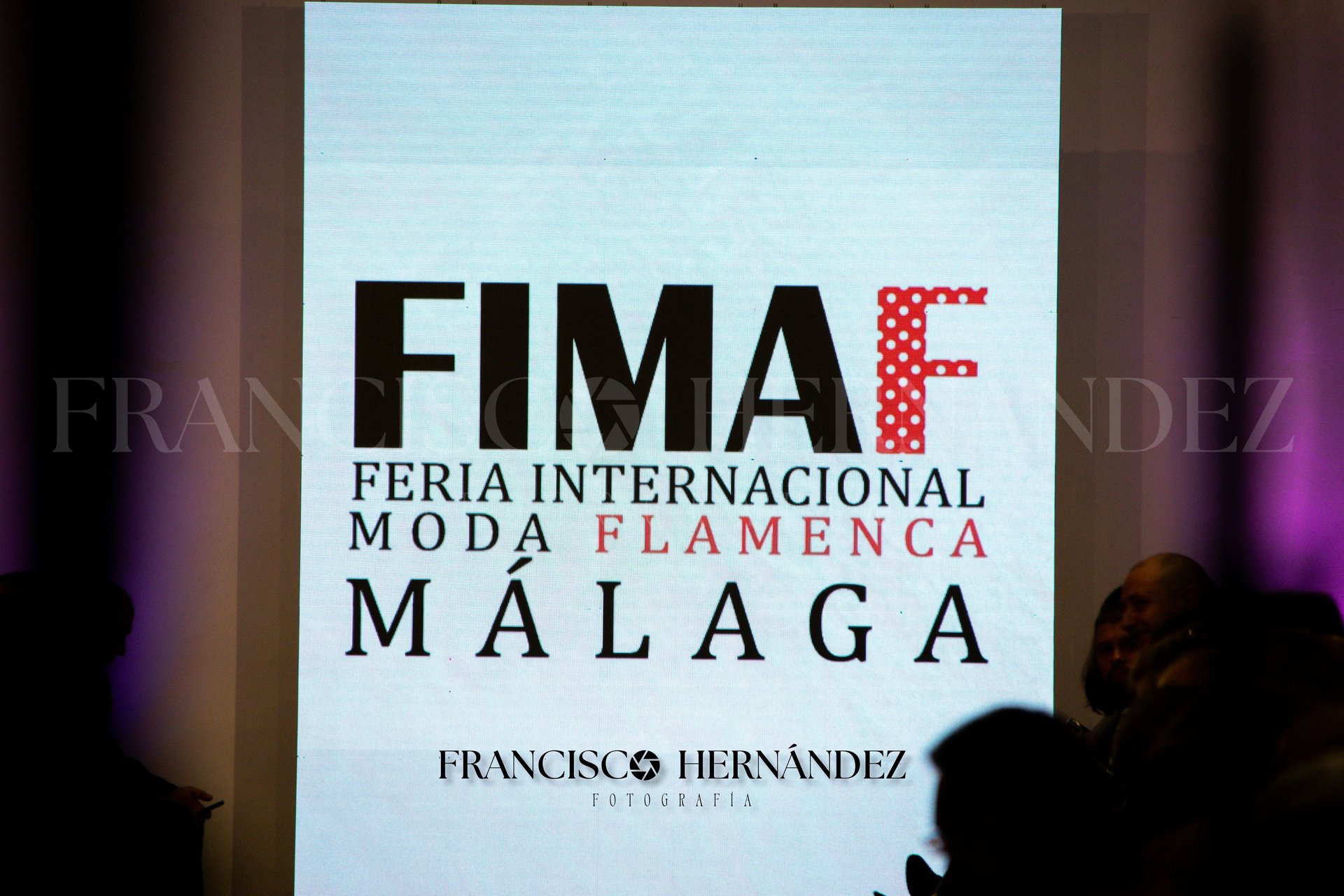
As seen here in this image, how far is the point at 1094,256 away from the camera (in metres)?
2.95

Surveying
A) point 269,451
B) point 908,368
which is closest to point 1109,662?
point 908,368

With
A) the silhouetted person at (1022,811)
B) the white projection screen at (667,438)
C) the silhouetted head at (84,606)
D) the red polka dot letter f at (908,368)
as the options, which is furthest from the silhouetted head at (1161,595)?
the silhouetted head at (84,606)

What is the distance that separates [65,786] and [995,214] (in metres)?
2.56

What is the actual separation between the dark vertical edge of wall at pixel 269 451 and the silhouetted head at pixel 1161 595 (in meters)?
2.24

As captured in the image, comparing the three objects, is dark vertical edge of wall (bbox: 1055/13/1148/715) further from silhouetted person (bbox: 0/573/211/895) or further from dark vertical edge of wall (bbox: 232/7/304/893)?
silhouetted person (bbox: 0/573/211/895)

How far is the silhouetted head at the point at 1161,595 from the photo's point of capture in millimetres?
2879

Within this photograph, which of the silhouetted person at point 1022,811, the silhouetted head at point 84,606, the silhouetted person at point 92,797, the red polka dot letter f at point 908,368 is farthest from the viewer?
the red polka dot letter f at point 908,368

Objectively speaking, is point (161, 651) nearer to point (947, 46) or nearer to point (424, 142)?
point (424, 142)

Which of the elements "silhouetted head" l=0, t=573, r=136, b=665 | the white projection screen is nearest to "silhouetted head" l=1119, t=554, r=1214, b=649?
the white projection screen

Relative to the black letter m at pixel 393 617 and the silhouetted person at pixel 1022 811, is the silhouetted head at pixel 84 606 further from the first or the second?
the silhouetted person at pixel 1022 811

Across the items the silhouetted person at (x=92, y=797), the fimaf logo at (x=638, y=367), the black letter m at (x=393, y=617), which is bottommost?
the silhouetted person at (x=92, y=797)

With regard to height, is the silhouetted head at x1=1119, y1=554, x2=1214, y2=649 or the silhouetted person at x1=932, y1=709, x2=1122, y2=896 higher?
the silhouetted head at x1=1119, y1=554, x2=1214, y2=649

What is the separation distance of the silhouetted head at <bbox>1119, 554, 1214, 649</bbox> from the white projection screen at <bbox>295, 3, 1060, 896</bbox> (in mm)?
218

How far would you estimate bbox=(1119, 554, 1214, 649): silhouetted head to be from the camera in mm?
2879
